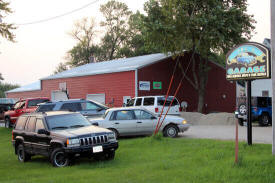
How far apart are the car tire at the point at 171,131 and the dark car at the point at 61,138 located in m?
5.58

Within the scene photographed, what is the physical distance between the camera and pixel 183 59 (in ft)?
118

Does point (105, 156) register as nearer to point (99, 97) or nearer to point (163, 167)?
point (163, 167)

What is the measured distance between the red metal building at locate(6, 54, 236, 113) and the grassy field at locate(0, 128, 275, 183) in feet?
59.6

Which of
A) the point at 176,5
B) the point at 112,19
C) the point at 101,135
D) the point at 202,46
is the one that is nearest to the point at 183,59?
the point at 202,46

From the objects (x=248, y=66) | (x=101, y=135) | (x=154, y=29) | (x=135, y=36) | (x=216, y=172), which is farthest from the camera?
(x=135, y=36)

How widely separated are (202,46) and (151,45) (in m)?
4.49

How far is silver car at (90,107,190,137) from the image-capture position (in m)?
16.8

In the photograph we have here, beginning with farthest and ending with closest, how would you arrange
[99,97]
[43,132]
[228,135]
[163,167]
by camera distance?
1. [99,97]
2. [228,135]
3. [43,132]
4. [163,167]

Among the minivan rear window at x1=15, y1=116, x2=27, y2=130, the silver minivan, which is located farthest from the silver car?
the silver minivan

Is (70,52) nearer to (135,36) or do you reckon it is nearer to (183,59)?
(135,36)

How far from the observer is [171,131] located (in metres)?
17.1

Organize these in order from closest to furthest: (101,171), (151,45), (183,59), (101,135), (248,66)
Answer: (101,171) → (101,135) → (248,66) → (151,45) → (183,59)

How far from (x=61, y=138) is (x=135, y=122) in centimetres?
648

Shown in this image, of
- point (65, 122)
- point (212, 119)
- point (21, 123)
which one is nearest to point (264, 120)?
point (212, 119)
